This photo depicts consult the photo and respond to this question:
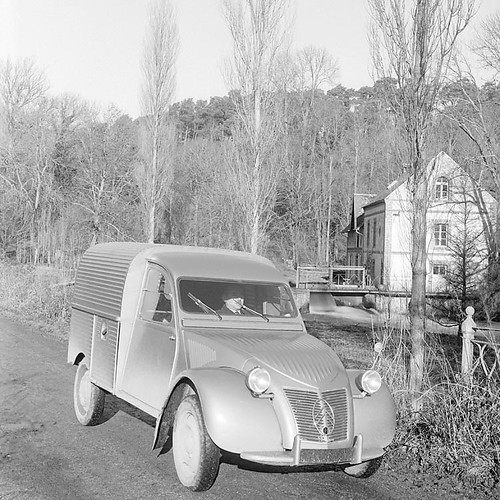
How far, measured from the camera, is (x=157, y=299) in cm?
709

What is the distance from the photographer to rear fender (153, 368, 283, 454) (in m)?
5.34

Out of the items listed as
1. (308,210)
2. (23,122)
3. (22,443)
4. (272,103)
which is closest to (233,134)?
(272,103)

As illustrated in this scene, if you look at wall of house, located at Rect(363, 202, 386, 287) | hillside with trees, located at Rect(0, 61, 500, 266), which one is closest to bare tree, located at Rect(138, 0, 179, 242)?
hillside with trees, located at Rect(0, 61, 500, 266)

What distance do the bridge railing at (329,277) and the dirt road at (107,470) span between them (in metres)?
38.8

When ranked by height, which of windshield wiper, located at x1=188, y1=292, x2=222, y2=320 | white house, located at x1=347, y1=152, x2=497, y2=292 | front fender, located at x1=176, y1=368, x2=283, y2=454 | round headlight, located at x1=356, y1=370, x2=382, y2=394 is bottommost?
front fender, located at x1=176, y1=368, x2=283, y2=454

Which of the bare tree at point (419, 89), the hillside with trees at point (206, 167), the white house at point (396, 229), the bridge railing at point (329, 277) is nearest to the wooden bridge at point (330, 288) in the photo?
the bridge railing at point (329, 277)

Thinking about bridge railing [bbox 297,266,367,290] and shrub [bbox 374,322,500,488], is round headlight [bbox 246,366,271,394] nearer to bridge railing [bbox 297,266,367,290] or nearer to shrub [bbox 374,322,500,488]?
shrub [bbox 374,322,500,488]

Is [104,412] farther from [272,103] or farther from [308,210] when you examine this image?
[308,210]

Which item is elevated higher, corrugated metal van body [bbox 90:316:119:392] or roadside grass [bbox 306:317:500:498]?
corrugated metal van body [bbox 90:316:119:392]

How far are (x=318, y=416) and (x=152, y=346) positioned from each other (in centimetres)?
204

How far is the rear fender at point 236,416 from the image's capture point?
5336 millimetres

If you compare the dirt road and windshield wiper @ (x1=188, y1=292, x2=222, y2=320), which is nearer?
the dirt road

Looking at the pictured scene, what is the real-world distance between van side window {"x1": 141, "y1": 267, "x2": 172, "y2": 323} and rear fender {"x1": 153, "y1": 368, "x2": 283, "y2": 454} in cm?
135

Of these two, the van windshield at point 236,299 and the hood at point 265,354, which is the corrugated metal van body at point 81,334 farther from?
the hood at point 265,354
